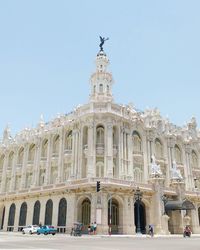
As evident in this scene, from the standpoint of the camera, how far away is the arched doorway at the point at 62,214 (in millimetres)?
40000

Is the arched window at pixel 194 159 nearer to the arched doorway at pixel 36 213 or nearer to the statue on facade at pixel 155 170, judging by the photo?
the statue on facade at pixel 155 170

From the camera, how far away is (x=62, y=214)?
1609 inches

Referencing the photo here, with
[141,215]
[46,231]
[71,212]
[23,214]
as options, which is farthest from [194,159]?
[23,214]

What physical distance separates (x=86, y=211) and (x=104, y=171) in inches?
233

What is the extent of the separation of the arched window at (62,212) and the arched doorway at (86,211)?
241cm

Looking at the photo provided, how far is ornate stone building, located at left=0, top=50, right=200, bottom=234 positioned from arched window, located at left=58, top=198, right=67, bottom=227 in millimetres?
134

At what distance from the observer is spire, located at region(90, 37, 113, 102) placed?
49.2 m

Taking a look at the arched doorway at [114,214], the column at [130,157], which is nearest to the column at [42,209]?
the arched doorway at [114,214]

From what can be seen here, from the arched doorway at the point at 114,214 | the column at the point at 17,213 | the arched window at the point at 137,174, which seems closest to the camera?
the arched doorway at the point at 114,214

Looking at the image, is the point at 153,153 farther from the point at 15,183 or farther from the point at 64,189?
the point at 15,183

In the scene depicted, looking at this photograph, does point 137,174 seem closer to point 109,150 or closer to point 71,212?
point 109,150

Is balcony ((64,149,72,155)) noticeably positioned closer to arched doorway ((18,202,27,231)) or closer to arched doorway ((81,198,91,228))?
arched doorway ((81,198,91,228))

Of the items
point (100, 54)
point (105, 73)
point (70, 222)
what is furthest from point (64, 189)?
point (100, 54)

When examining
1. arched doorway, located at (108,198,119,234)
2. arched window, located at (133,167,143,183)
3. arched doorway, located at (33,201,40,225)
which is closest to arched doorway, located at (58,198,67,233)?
arched doorway, located at (33,201,40,225)
